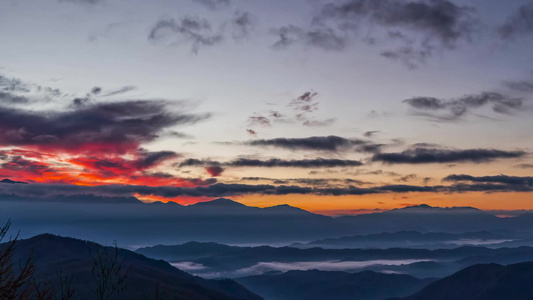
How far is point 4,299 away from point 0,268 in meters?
1.54

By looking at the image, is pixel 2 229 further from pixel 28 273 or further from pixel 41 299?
pixel 41 299

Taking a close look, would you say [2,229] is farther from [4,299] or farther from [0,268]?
[4,299]

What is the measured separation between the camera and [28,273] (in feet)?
80.0

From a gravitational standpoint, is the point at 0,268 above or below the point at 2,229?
below

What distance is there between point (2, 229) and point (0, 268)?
1.84 metres

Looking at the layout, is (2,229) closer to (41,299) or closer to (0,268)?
(0,268)

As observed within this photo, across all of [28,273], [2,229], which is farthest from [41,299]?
[2,229]

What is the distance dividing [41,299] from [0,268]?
8.68 feet

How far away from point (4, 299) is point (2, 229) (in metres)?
3.35

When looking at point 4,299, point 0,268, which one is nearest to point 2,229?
point 0,268

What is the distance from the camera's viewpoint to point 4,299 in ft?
78.8

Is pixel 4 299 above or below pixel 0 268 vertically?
below

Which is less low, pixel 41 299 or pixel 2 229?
pixel 2 229

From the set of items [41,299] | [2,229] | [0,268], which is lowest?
[41,299]
